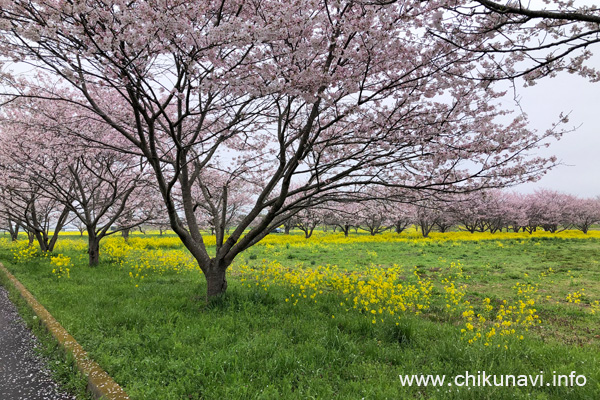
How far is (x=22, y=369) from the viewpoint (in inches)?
160

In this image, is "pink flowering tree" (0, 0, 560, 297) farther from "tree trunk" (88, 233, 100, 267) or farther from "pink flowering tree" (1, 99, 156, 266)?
"tree trunk" (88, 233, 100, 267)

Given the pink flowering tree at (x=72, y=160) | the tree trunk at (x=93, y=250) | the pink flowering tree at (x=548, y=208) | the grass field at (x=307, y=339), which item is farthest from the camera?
the pink flowering tree at (x=548, y=208)

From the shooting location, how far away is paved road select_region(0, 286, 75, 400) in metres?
3.49

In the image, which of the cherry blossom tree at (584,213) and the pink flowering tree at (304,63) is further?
the cherry blossom tree at (584,213)

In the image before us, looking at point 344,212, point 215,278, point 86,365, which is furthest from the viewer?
point 344,212

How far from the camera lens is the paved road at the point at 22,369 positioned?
3490 millimetres

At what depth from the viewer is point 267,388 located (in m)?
3.31

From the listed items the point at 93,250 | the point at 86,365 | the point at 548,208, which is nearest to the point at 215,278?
the point at 86,365

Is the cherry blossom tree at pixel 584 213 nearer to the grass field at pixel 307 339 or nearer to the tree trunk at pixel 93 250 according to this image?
the grass field at pixel 307 339

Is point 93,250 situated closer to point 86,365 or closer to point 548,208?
point 86,365

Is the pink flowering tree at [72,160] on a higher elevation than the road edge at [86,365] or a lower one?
higher

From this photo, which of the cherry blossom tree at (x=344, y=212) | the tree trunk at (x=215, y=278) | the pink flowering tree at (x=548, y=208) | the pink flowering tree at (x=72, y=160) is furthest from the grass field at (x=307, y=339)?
the pink flowering tree at (x=548, y=208)

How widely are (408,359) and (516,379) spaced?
3.84ft

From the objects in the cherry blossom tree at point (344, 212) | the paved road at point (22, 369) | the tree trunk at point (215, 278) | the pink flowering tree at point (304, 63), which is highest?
the pink flowering tree at point (304, 63)
